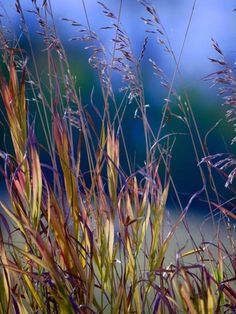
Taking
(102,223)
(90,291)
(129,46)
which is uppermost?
(129,46)

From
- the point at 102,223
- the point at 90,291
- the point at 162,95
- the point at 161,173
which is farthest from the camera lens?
the point at 162,95

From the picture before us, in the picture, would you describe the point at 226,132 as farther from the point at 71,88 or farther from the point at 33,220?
the point at 33,220

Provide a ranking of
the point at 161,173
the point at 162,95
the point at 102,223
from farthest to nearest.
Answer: the point at 162,95 < the point at 161,173 < the point at 102,223

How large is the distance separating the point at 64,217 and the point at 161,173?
764 mm

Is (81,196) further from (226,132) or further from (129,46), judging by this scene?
(226,132)

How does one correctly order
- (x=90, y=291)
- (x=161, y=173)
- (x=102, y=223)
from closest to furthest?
(x=90, y=291) < (x=102, y=223) < (x=161, y=173)

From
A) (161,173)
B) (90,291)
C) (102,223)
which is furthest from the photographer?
(161,173)

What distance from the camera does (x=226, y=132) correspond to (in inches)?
87.7

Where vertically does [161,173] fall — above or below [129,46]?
below

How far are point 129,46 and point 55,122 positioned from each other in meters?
0.27

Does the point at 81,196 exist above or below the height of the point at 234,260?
above

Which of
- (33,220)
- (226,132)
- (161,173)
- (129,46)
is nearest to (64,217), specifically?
(33,220)

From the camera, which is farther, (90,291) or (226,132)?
(226,132)

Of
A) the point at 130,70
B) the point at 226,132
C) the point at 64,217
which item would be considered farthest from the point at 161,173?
the point at 64,217
